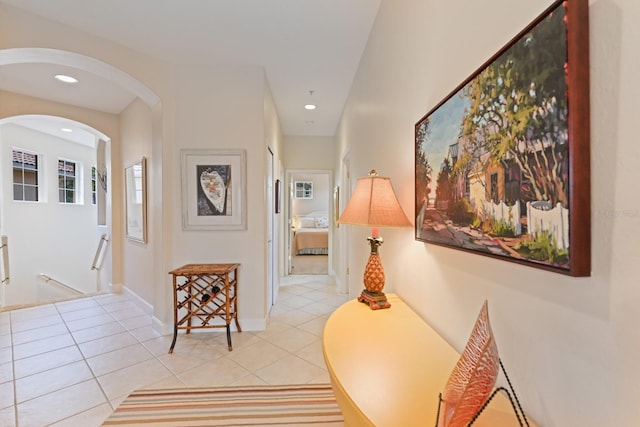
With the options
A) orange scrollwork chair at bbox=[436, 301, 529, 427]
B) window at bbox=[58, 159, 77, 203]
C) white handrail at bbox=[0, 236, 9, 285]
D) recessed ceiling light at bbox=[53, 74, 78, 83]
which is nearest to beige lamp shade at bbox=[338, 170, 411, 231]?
orange scrollwork chair at bbox=[436, 301, 529, 427]

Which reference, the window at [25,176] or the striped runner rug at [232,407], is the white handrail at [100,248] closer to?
the window at [25,176]

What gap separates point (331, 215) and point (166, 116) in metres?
3.29

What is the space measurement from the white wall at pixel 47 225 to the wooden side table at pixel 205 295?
4.45 m

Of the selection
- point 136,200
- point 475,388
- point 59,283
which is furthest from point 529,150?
point 59,283

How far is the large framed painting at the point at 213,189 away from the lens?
9.53 ft

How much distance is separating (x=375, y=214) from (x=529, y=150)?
2.59 ft

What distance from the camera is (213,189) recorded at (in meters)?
2.93

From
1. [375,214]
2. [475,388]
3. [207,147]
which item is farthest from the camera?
[207,147]

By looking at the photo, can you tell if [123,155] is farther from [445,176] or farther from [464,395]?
[464,395]

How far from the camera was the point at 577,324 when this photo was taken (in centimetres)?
57

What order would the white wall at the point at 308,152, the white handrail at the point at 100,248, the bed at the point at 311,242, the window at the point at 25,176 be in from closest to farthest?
the white handrail at the point at 100,248 → the window at the point at 25,176 → the white wall at the point at 308,152 → the bed at the point at 311,242

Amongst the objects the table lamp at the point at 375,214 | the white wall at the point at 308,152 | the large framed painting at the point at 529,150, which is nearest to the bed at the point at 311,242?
the white wall at the point at 308,152

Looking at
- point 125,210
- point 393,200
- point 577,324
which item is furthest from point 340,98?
point 577,324

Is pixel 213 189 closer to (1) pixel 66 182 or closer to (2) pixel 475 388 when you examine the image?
(2) pixel 475 388
